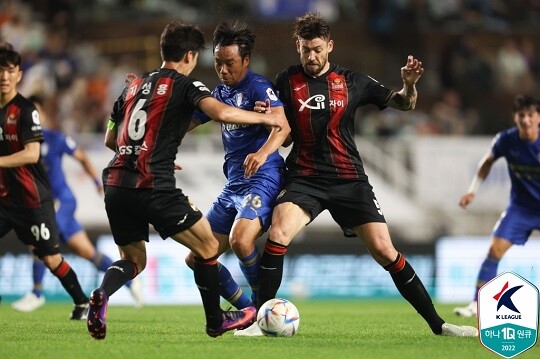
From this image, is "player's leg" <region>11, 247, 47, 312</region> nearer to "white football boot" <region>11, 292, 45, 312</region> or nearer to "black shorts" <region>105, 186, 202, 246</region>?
"white football boot" <region>11, 292, 45, 312</region>

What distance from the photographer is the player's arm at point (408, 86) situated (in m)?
8.12

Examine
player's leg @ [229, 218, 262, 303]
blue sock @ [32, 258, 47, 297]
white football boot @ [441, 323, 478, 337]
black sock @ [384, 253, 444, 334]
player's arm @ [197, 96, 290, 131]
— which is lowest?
blue sock @ [32, 258, 47, 297]

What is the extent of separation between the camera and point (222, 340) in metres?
7.86

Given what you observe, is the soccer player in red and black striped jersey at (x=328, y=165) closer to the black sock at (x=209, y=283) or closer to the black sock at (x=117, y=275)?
the black sock at (x=209, y=283)

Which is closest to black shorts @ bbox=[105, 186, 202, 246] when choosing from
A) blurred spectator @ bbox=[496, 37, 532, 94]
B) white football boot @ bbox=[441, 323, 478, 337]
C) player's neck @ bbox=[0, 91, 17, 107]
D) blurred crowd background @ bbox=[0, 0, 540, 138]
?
white football boot @ bbox=[441, 323, 478, 337]

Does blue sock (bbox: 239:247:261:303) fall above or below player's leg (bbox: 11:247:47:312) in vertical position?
above

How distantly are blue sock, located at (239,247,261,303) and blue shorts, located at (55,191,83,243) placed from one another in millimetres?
3697

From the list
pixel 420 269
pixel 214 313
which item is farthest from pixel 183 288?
pixel 214 313

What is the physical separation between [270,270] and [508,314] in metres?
1.94

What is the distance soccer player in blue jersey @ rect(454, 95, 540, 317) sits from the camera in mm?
11141

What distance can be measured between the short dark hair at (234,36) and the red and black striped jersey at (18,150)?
2.11 meters

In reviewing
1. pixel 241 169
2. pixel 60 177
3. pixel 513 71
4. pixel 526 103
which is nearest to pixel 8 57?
pixel 241 169

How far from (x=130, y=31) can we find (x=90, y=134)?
3566mm

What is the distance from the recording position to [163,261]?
14656mm
